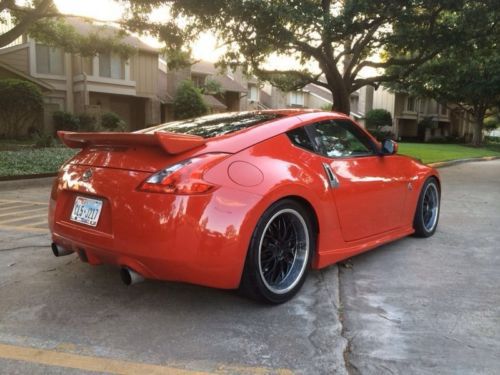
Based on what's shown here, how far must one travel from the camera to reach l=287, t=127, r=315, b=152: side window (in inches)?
148

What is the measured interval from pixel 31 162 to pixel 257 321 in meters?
9.90

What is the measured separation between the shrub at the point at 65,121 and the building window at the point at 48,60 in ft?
10.4

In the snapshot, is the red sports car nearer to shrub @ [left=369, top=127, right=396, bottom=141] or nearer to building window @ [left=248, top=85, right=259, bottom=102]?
shrub @ [left=369, top=127, right=396, bottom=141]

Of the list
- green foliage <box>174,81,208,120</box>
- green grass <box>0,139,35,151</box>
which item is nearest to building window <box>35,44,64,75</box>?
green foliage <box>174,81,208,120</box>

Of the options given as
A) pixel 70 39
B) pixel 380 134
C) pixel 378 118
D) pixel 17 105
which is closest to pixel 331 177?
pixel 70 39

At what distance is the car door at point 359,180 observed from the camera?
394cm

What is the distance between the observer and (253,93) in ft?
142

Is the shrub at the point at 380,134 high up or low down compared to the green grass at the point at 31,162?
up

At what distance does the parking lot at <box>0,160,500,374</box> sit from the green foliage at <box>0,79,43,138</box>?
18.0 metres

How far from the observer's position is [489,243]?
5.42 metres

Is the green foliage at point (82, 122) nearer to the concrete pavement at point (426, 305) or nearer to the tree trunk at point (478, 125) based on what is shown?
the concrete pavement at point (426, 305)

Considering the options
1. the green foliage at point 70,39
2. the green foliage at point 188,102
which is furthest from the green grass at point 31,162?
the green foliage at point 188,102

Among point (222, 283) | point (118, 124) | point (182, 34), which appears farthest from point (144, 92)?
point (222, 283)

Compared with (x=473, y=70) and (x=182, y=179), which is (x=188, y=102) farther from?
(x=182, y=179)
